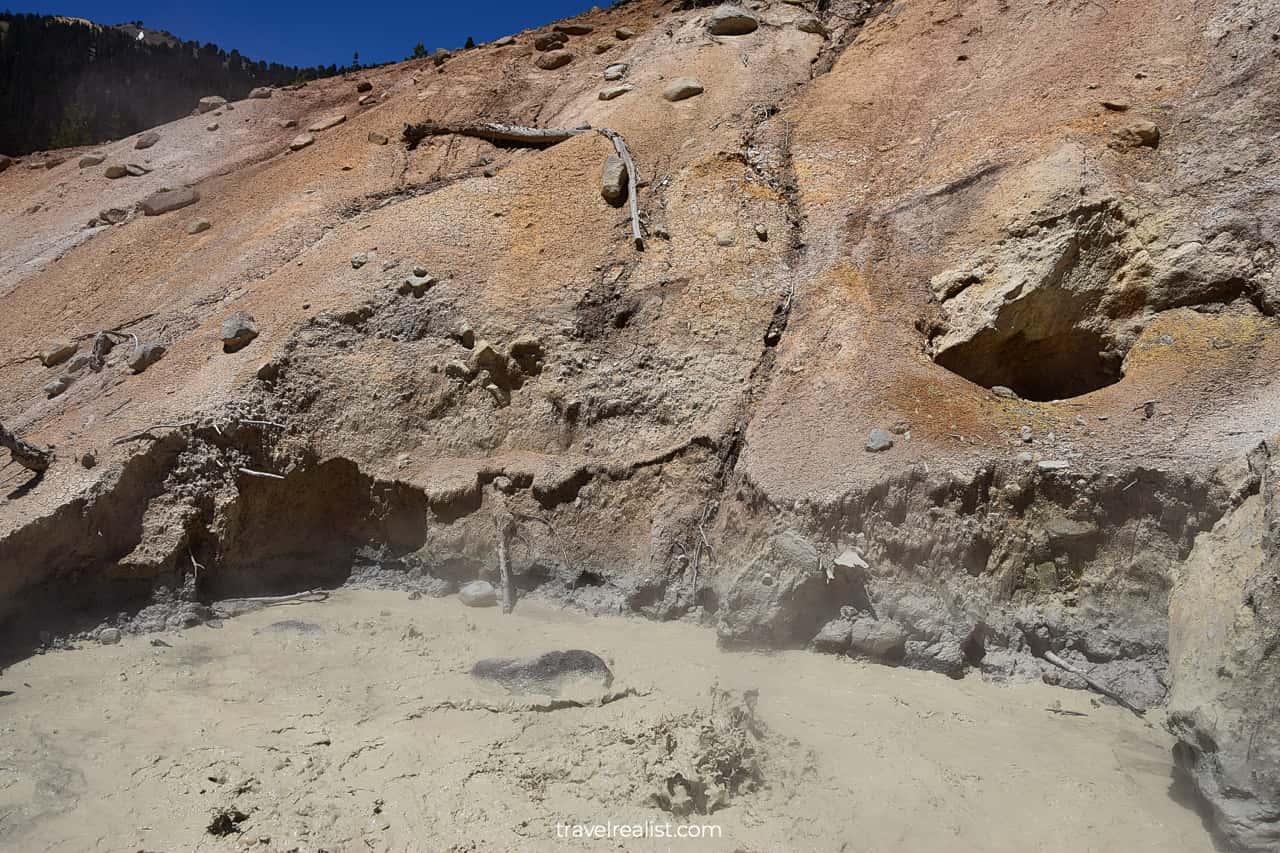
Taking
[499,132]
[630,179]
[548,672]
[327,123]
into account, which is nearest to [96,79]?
[327,123]

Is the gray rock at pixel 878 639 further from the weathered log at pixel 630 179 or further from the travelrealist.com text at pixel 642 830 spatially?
the weathered log at pixel 630 179

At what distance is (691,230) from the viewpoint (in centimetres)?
690

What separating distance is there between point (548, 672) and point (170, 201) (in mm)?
6875

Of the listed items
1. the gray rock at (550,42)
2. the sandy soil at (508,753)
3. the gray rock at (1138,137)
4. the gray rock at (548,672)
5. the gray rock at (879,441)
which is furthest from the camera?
the gray rock at (550,42)

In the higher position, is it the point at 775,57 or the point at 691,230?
the point at 775,57

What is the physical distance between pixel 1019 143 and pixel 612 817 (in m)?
5.42

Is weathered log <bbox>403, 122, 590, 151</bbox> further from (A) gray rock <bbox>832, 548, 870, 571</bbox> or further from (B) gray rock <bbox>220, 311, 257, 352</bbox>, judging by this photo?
(A) gray rock <bbox>832, 548, 870, 571</bbox>

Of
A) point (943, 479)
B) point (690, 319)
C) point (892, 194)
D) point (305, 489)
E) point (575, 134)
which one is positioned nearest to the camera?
point (943, 479)

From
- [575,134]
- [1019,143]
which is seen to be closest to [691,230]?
[575,134]

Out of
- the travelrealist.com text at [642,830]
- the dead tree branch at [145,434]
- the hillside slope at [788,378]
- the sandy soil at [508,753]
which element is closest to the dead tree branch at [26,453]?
the hillside slope at [788,378]

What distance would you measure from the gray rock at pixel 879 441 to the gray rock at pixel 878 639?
95 centimetres

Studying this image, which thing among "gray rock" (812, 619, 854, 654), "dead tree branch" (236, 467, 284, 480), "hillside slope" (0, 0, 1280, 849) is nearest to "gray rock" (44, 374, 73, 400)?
"hillside slope" (0, 0, 1280, 849)

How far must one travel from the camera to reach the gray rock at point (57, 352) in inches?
269

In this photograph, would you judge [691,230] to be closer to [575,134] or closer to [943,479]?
[575,134]
